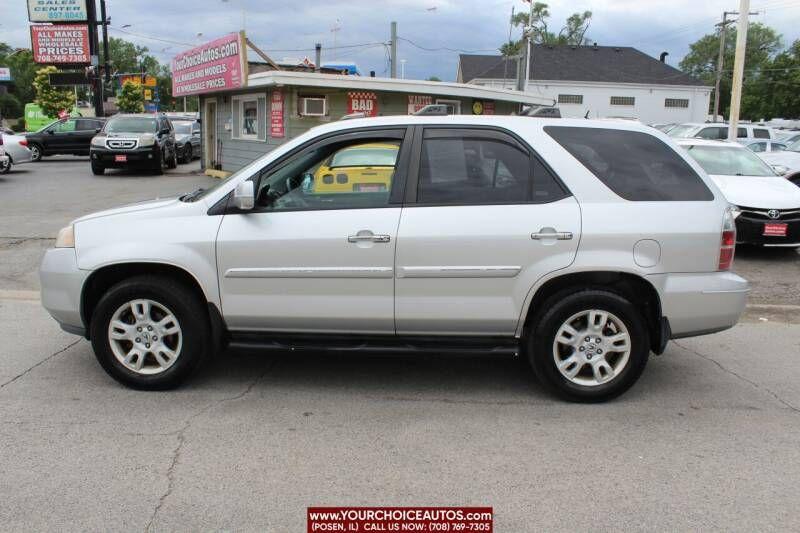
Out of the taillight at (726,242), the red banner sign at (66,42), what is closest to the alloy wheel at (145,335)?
the taillight at (726,242)

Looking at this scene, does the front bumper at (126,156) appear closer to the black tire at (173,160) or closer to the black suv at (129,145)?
the black suv at (129,145)

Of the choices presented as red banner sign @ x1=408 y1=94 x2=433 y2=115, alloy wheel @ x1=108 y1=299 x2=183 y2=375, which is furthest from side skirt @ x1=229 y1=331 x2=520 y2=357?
red banner sign @ x1=408 y1=94 x2=433 y2=115

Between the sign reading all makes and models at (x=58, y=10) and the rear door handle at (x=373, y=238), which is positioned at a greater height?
the sign reading all makes and models at (x=58, y=10)

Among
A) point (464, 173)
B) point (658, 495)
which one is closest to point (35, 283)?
point (464, 173)

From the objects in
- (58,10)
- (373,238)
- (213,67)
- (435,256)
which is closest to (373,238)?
(373,238)

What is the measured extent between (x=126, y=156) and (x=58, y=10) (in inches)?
1022

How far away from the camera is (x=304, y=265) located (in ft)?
14.2

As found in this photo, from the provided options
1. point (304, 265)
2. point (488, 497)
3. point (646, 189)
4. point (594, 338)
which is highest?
point (646, 189)

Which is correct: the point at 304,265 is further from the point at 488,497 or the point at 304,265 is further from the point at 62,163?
the point at 62,163

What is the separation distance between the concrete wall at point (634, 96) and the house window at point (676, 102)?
0.67 ft

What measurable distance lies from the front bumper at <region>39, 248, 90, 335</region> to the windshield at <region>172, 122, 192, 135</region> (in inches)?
938

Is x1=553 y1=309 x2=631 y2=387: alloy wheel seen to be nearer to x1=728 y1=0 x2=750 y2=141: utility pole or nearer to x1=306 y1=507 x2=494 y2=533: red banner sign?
x1=306 y1=507 x2=494 y2=533: red banner sign

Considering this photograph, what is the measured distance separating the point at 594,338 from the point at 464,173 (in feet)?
4.43

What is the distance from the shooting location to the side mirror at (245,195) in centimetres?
419
